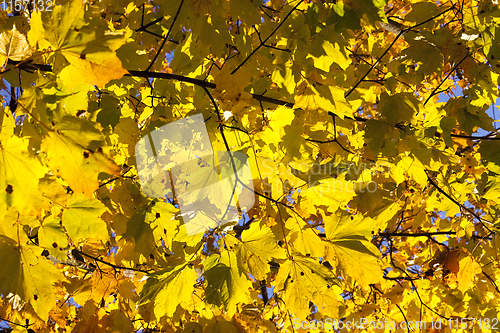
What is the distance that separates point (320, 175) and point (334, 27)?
2.31ft

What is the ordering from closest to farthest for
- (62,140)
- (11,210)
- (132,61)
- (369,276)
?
(62,140), (11,210), (369,276), (132,61)

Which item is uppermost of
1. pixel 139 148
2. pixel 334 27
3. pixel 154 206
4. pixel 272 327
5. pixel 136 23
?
pixel 136 23

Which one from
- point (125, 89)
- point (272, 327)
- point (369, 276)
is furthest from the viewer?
point (272, 327)

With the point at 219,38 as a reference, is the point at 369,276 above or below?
below

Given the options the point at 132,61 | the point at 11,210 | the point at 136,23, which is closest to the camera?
the point at 11,210

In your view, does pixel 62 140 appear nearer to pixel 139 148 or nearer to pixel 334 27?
pixel 139 148

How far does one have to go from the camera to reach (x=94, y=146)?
0.91 m

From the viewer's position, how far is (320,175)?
1.43 metres

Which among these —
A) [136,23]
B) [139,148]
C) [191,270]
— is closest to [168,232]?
[191,270]

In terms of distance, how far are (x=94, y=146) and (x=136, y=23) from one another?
1.82 meters

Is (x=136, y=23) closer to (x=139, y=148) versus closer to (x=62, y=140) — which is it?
(x=139, y=148)

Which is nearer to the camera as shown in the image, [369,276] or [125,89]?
[369,276]

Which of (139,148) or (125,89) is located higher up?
(125,89)

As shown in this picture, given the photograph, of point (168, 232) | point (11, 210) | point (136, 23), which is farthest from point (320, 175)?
point (136, 23)
